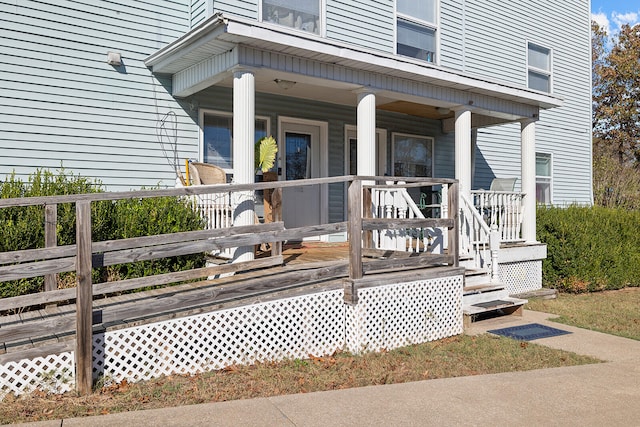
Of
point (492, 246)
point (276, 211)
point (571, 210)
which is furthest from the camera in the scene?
point (571, 210)

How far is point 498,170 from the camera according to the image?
12.9 meters

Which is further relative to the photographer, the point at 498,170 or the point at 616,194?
the point at 616,194

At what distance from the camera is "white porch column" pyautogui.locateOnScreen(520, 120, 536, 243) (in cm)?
949

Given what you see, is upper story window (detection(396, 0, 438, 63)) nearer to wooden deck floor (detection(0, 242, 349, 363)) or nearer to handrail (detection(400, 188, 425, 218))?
handrail (detection(400, 188, 425, 218))

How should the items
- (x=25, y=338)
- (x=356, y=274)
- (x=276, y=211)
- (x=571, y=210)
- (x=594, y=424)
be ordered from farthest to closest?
(x=571, y=210), (x=276, y=211), (x=356, y=274), (x=25, y=338), (x=594, y=424)

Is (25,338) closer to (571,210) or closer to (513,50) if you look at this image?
(571,210)

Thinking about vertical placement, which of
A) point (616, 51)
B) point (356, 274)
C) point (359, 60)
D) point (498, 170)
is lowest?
point (356, 274)

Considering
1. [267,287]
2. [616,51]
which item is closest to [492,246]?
[267,287]

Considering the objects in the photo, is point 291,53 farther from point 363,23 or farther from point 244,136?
point 363,23

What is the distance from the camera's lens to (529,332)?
21.1 feet

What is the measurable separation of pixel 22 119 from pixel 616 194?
16673mm

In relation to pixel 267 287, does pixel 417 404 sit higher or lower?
lower

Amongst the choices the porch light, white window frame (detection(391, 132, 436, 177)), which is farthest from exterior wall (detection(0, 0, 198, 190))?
white window frame (detection(391, 132, 436, 177))

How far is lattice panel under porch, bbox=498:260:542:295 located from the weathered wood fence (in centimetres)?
294
